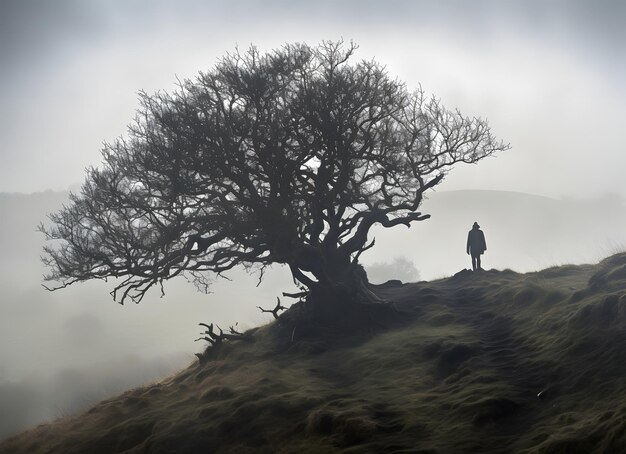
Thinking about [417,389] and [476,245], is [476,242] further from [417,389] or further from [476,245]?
[417,389]

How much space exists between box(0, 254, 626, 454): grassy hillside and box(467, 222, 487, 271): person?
758 centimetres

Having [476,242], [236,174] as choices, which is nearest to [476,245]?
[476,242]

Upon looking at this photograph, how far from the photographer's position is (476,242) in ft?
126

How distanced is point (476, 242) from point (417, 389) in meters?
21.0

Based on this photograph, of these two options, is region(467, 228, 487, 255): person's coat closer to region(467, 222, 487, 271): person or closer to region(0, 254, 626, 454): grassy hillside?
region(467, 222, 487, 271): person

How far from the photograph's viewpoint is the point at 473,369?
1906cm

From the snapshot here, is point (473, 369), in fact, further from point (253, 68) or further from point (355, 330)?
point (253, 68)

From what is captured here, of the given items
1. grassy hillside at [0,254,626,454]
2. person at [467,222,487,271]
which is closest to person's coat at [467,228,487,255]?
person at [467,222,487,271]

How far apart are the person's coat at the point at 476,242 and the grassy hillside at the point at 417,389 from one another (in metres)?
7.59

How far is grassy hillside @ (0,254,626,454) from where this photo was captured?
1470 cm

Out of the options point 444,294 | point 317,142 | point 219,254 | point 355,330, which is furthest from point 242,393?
point 444,294

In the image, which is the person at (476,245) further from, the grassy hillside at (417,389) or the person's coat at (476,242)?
the grassy hillside at (417,389)

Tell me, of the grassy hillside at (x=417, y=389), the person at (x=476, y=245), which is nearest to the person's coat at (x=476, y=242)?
the person at (x=476, y=245)

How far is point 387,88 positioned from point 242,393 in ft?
52.7
